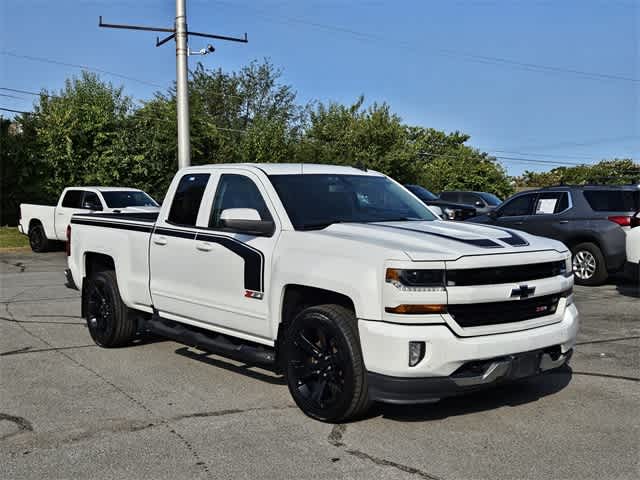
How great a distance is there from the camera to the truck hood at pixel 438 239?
4.77 metres

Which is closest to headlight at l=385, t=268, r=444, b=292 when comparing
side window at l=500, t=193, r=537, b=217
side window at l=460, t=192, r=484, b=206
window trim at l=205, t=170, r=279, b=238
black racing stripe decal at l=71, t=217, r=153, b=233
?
window trim at l=205, t=170, r=279, b=238

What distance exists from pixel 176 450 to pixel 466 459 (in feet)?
5.83

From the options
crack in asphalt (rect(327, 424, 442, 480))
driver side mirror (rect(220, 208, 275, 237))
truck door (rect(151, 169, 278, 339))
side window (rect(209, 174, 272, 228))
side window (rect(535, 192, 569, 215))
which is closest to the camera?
crack in asphalt (rect(327, 424, 442, 480))

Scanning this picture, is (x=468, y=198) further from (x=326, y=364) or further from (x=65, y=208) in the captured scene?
(x=326, y=364)

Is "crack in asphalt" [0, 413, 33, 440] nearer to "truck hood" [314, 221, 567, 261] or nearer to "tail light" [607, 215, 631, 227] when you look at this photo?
"truck hood" [314, 221, 567, 261]

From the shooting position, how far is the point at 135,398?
18.9ft

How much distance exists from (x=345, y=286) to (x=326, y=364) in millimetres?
Result: 607

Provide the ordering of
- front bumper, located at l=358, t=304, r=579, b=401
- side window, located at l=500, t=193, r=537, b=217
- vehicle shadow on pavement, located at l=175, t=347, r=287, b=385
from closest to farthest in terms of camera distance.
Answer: front bumper, located at l=358, t=304, r=579, b=401 → vehicle shadow on pavement, located at l=175, t=347, r=287, b=385 → side window, located at l=500, t=193, r=537, b=217

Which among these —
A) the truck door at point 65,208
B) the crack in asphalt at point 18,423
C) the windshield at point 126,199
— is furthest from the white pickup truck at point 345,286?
the truck door at point 65,208

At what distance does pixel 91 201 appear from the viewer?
1809cm

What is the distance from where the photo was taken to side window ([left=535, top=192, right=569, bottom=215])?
12.7 meters

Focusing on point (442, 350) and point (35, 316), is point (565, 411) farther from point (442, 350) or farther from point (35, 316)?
point (35, 316)

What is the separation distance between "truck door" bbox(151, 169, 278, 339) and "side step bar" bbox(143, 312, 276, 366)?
0.12 meters

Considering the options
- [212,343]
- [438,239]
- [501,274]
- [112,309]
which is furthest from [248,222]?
[112,309]
